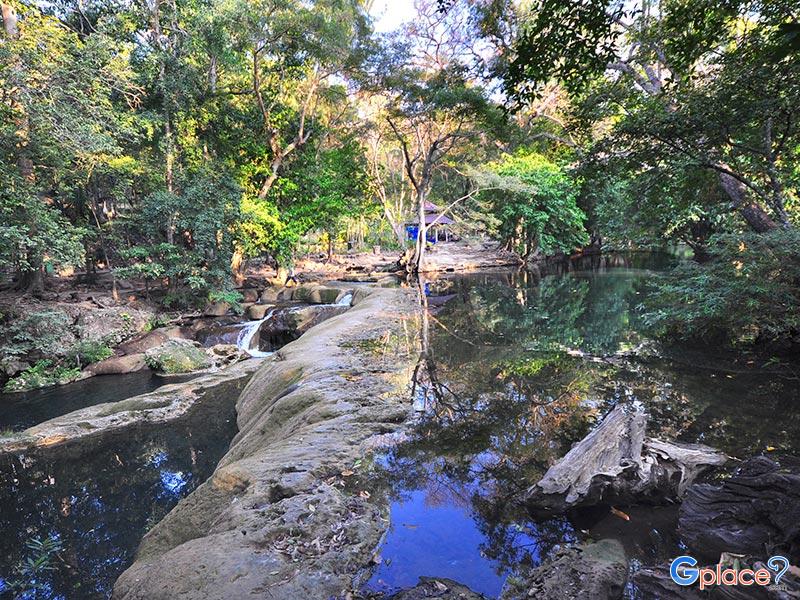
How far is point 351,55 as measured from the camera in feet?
64.0

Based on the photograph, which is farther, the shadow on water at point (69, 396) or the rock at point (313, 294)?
the rock at point (313, 294)

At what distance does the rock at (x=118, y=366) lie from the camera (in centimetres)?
1222

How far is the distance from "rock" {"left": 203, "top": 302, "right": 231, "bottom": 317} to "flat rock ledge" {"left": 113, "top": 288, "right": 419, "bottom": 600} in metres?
10.3

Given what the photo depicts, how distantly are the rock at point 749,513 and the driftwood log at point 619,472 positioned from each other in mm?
518

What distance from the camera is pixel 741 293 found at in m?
6.81

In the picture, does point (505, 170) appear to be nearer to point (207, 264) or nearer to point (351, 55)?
point (351, 55)

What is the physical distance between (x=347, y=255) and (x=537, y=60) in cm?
3298

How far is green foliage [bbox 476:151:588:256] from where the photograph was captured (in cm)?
2552

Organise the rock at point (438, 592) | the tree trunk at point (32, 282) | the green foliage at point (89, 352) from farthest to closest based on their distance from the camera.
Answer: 1. the tree trunk at point (32, 282)
2. the green foliage at point (89, 352)
3. the rock at point (438, 592)

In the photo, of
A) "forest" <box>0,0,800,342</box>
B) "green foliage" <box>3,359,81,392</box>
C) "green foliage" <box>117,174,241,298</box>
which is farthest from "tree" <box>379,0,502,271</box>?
"green foliage" <box>3,359,81,392</box>

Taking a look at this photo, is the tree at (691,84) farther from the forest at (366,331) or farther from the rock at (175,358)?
the rock at (175,358)

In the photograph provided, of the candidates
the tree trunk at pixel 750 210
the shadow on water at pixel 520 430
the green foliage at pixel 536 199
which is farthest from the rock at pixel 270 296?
the tree trunk at pixel 750 210

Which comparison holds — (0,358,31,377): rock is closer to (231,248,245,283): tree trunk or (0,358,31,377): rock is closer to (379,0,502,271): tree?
(231,248,245,283): tree trunk

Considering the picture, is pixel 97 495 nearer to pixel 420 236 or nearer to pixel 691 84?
pixel 691 84
